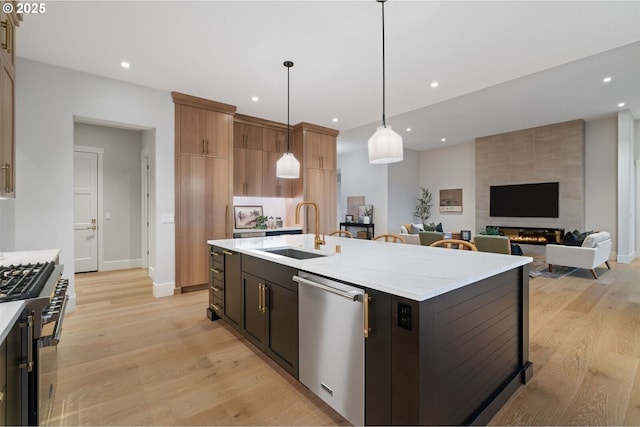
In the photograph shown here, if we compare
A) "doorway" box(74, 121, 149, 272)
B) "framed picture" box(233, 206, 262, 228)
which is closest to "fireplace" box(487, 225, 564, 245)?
"framed picture" box(233, 206, 262, 228)

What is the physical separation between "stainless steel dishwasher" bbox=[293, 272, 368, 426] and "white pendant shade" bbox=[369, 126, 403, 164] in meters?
1.22

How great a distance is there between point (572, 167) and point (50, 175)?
9.43 metres

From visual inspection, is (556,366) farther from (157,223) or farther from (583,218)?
(583,218)

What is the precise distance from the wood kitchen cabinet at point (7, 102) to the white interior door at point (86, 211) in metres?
3.86

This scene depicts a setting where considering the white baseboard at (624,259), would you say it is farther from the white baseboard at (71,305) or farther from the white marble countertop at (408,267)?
the white baseboard at (71,305)

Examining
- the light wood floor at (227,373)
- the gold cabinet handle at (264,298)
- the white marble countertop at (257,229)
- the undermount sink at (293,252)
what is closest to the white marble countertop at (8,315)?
the light wood floor at (227,373)

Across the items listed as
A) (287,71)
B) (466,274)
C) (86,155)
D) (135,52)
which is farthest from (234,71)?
(86,155)

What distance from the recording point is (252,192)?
5.23 meters

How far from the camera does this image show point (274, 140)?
18.2 ft

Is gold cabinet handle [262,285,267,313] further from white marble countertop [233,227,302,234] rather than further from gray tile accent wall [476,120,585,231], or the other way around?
gray tile accent wall [476,120,585,231]

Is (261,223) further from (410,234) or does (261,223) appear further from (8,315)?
(8,315)

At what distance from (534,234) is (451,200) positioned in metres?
2.48

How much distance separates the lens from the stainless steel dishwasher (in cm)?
147

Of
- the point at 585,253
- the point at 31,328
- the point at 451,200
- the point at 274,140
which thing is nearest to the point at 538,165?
the point at 451,200
